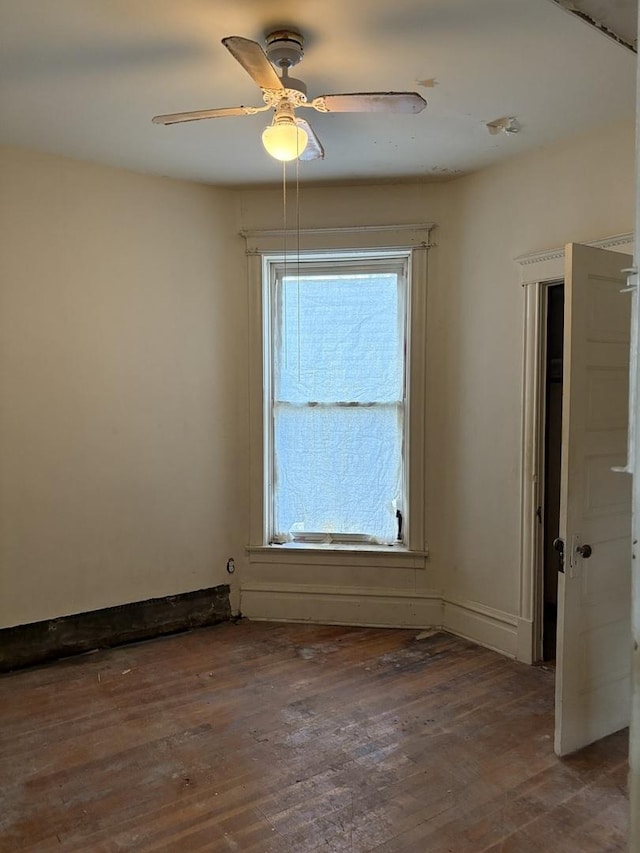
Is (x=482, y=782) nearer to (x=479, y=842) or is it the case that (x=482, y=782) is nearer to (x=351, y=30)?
(x=479, y=842)

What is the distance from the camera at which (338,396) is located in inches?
156

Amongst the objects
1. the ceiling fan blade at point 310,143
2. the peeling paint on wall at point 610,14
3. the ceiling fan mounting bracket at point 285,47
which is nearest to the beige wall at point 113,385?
the ceiling fan blade at point 310,143

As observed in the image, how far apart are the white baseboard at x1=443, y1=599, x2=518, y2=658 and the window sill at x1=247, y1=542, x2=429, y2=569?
1.12 ft

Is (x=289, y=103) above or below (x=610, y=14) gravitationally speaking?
above

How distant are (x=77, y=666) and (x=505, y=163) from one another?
366 centimetres

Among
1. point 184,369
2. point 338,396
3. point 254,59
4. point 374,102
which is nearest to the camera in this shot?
point 254,59

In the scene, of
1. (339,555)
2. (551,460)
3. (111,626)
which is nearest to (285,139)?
(339,555)

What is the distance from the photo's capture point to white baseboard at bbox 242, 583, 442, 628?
12.6ft

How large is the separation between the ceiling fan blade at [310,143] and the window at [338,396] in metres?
1.28

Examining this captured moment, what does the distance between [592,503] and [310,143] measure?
1.85 m

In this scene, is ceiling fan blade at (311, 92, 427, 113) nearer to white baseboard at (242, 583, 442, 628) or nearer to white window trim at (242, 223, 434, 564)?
white window trim at (242, 223, 434, 564)

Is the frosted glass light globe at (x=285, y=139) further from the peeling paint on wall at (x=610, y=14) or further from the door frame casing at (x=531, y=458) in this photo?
the door frame casing at (x=531, y=458)

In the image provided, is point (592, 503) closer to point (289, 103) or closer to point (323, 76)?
point (289, 103)

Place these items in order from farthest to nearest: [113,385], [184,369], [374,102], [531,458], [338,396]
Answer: [338,396] < [184,369] < [113,385] < [531,458] < [374,102]
